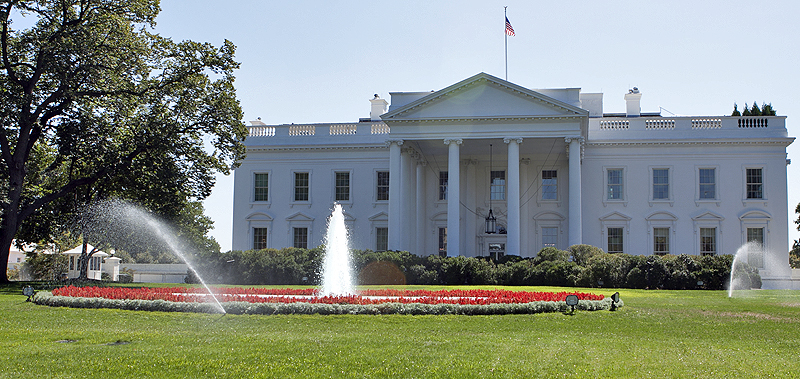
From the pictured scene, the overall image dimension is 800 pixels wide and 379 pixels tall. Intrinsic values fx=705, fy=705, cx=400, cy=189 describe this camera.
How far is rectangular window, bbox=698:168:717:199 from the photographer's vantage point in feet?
130

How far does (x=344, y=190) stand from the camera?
4334 cm

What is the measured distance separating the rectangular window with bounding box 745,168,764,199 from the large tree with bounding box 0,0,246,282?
28.0 metres

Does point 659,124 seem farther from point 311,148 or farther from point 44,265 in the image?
point 44,265

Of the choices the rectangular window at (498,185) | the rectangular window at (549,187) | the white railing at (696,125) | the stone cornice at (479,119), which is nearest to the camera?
the stone cornice at (479,119)

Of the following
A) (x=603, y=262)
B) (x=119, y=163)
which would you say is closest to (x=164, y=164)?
(x=119, y=163)

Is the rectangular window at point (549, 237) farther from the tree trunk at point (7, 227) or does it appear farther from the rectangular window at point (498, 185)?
the tree trunk at point (7, 227)

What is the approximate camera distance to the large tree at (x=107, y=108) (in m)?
26.6

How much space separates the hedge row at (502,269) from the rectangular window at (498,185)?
329 inches

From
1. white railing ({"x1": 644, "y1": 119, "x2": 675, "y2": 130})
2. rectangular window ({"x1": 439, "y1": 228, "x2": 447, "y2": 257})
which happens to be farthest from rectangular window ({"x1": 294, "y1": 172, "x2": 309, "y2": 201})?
white railing ({"x1": 644, "y1": 119, "x2": 675, "y2": 130})

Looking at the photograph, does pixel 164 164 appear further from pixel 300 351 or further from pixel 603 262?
pixel 300 351

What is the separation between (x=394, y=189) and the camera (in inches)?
1460

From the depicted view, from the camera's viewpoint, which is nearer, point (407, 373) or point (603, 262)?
point (407, 373)

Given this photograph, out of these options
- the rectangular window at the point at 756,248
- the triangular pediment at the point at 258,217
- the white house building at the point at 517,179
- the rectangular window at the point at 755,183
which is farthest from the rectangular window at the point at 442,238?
the rectangular window at the point at 755,183

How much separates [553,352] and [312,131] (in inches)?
1388
